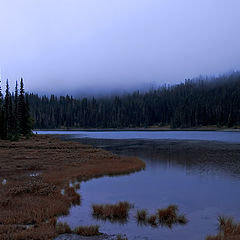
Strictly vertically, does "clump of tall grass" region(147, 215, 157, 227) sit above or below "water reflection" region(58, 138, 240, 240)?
above

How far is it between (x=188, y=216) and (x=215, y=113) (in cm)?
18656

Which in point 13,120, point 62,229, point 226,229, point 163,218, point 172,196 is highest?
point 13,120

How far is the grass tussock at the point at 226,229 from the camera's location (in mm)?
12309

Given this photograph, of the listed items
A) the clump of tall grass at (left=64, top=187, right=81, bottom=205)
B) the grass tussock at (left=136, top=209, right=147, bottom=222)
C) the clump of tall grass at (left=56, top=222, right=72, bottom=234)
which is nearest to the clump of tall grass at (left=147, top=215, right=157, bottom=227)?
the grass tussock at (left=136, top=209, right=147, bottom=222)

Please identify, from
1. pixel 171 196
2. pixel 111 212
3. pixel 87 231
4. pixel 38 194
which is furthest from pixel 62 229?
pixel 171 196

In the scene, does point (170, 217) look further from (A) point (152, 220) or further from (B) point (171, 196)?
(B) point (171, 196)


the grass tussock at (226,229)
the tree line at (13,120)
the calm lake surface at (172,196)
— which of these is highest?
the tree line at (13,120)

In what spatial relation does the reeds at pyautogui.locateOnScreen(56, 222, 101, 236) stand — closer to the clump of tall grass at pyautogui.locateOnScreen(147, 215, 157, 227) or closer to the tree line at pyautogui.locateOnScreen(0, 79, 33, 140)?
the clump of tall grass at pyautogui.locateOnScreen(147, 215, 157, 227)

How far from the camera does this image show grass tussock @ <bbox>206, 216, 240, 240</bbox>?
1231 centimetres

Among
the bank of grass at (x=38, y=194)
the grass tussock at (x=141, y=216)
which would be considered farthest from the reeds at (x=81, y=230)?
the grass tussock at (x=141, y=216)

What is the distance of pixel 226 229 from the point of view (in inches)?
541

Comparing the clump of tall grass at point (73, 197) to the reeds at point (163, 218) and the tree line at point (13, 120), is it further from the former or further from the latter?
the tree line at point (13, 120)

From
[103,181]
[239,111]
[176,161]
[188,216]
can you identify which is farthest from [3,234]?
[239,111]

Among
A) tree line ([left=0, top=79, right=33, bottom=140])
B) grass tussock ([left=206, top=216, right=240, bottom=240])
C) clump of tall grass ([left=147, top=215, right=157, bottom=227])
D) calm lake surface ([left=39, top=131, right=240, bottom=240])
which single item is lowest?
calm lake surface ([left=39, top=131, right=240, bottom=240])
